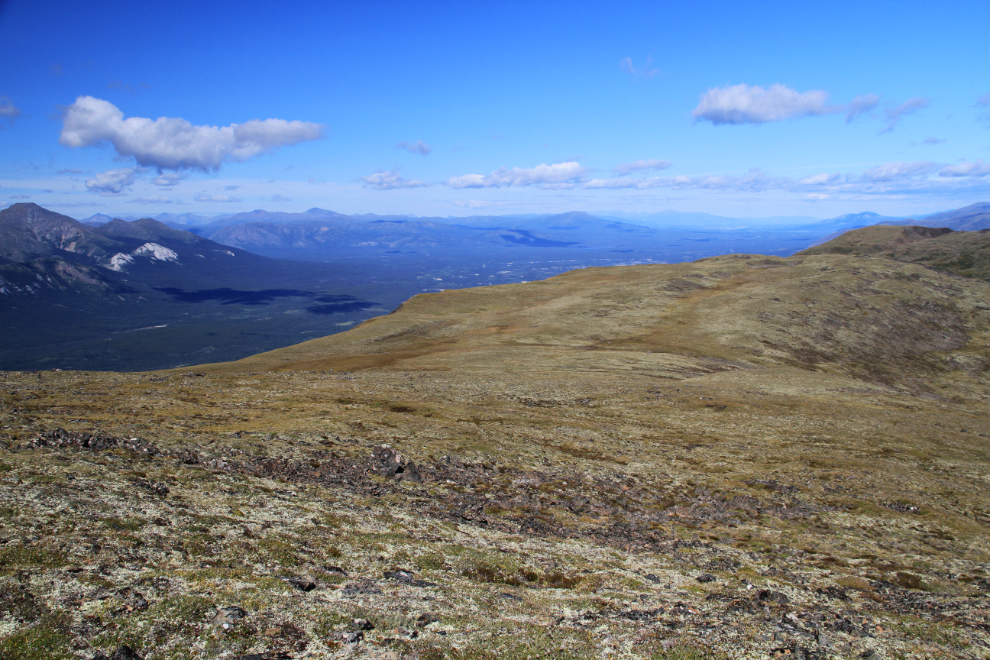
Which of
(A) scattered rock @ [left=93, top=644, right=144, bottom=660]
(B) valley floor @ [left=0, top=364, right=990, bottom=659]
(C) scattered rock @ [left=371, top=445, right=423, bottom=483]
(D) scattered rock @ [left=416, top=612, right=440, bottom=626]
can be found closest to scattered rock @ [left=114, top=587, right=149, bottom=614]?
(B) valley floor @ [left=0, top=364, right=990, bottom=659]

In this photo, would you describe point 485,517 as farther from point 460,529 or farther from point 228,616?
point 228,616

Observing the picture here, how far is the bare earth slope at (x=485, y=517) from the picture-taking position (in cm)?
1292

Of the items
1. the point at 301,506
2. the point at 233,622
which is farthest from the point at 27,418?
the point at 233,622

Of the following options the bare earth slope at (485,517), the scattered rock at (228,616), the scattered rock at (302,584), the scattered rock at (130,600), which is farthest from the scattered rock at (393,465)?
the scattered rock at (130,600)

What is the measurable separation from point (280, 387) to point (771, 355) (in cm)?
7403

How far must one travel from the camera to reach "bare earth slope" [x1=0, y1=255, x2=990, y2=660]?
42.4 ft

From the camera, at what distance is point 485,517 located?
23500 millimetres

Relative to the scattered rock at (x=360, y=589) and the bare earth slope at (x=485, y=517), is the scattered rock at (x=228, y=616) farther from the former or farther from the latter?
the scattered rock at (x=360, y=589)

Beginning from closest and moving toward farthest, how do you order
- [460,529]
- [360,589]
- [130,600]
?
[130,600] < [360,589] < [460,529]

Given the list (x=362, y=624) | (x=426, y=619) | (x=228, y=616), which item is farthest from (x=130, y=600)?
(x=426, y=619)

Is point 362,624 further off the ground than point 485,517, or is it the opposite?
point 362,624

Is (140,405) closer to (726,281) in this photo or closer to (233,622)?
(233,622)

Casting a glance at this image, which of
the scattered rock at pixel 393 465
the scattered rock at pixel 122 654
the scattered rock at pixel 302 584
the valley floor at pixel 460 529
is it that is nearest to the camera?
the scattered rock at pixel 122 654

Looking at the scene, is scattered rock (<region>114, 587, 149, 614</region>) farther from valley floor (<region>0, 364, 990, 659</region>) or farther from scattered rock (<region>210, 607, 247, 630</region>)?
scattered rock (<region>210, 607, 247, 630</region>)
